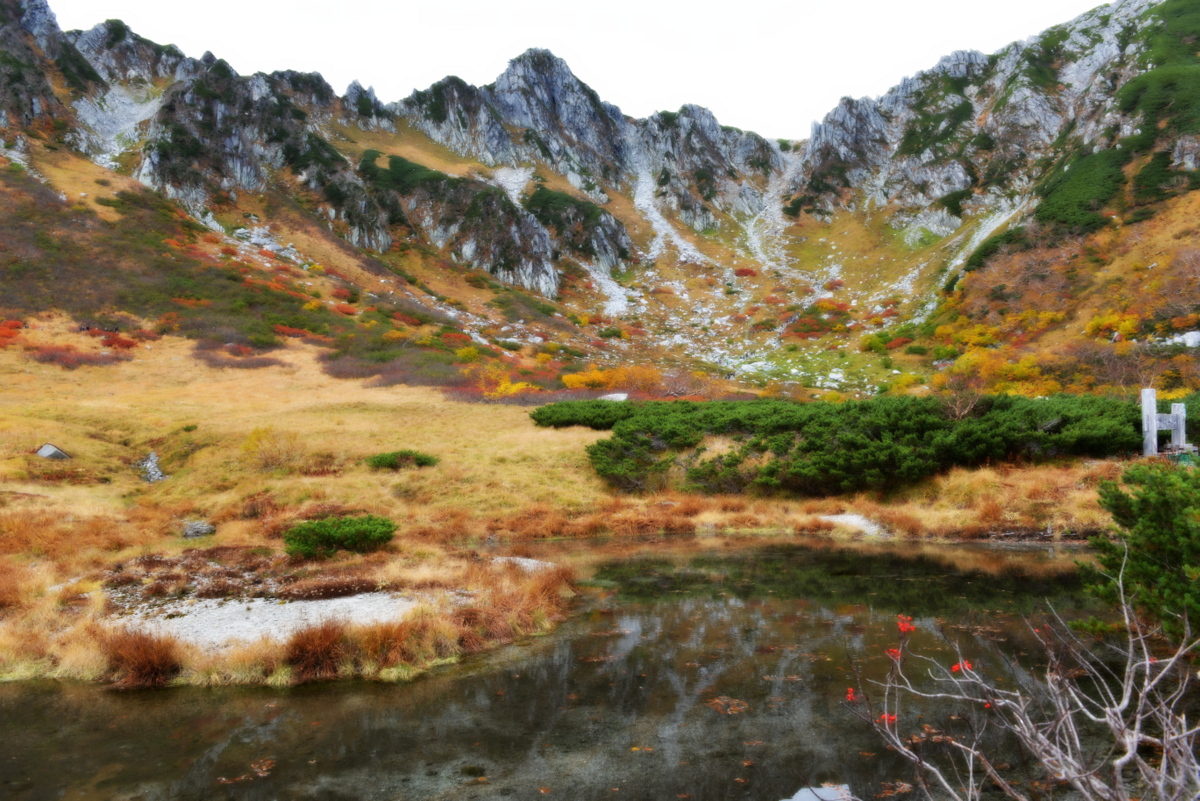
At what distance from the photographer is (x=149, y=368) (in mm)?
38250

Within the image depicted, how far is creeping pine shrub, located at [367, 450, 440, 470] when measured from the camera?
24.8 metres

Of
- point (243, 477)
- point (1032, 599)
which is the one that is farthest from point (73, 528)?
point (1032, 599)

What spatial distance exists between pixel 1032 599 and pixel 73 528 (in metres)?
22.7

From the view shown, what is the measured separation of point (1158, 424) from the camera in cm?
1814

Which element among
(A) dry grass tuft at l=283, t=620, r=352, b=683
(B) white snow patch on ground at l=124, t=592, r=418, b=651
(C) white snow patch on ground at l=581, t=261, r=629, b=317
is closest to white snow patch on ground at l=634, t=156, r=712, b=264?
(C) white snow patch on ground at l=581, t=261, r=629, b=317

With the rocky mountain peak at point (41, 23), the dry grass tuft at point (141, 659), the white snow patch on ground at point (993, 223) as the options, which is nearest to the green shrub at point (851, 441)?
the dry grass tuft at point (141, 659)

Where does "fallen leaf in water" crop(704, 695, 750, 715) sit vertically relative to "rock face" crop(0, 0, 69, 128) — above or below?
below

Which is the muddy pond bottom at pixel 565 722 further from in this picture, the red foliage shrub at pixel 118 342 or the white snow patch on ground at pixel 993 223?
the white snow patch on ground at pixel 993 223

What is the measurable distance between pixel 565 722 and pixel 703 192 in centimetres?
10643

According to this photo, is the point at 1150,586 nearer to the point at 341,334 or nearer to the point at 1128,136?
the point at 341,334

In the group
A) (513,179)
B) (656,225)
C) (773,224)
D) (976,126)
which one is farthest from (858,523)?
(976,126)

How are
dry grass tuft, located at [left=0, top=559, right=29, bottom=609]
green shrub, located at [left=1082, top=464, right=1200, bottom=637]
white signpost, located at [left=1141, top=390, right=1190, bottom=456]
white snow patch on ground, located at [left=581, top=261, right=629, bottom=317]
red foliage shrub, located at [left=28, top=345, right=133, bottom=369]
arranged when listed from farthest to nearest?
white snow patch on ground, located at [left=581, top=261, right=629, bottom=317]
red foliage shrub, located at [left=28, top=345, right=133, bottom=369]
white signpost, located at [left=1141, top=390, right=1190, bottom=456]
dry grass tuft, located at [left=0, top=559, right=29, bottom=609]
green shrub, located at [left=1082, top=464, right=1200, bottom=637]

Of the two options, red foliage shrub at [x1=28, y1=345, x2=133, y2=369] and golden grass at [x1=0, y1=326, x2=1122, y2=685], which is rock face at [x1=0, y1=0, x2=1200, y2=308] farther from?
golden grass at [x1=0, y1=326, x2=1122, y2=685]

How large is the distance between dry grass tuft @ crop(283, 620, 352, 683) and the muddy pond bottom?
41 cm
